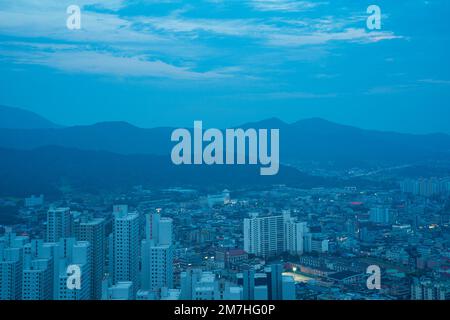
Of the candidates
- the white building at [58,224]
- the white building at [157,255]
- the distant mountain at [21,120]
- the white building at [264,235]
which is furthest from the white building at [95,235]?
the white building at [264,235]

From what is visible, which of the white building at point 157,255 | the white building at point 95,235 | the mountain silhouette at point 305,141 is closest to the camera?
the white building at point 157,255

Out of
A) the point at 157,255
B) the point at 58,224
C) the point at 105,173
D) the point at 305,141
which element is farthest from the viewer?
the point at 105,173

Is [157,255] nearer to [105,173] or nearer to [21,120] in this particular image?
[105,173]

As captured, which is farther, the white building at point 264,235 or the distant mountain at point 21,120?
the distant mountain at point 21,120

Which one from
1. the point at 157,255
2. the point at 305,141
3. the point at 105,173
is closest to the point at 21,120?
the point at 105,173

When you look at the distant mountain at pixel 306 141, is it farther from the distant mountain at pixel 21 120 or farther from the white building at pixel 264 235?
the white building at pixel 264 235

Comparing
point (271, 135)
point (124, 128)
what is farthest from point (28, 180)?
point (271, 135)

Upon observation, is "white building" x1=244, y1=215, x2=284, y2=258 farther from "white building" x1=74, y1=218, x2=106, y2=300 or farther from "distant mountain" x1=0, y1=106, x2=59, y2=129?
"distant mountain" x1=0, y1=106, x2=59, y2=129
